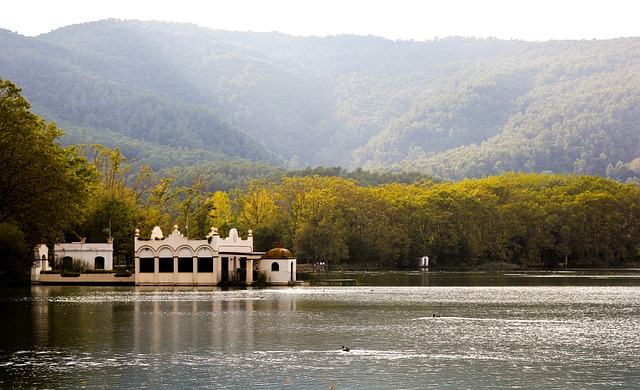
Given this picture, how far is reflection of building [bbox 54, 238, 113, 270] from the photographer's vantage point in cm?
8338

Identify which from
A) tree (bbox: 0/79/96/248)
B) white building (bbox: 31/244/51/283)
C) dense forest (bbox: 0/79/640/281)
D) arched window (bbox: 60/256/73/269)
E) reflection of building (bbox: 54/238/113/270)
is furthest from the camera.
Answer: reflection of building (bbox: 54/238/113/270)

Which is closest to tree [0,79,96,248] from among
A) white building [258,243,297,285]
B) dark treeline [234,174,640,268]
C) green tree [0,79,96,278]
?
green tree [0,79,96,278]

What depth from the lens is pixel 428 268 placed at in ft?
440

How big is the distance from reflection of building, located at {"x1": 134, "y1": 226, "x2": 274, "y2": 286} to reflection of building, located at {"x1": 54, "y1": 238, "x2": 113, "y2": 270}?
7.33 meters

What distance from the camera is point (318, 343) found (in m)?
33.9

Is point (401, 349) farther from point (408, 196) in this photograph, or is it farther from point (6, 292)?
point (408, 196)

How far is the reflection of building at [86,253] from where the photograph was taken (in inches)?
3282

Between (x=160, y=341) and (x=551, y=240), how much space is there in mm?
115558

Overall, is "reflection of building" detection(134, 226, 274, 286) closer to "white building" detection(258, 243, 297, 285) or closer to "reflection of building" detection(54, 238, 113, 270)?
"white building" detection(258, 243, 297, 285)

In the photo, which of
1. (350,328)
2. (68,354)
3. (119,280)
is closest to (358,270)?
(119,280)

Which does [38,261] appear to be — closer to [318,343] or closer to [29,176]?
[29,176]

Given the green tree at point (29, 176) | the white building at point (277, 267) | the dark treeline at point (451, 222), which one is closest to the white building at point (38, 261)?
the green tree at point (29, 176)

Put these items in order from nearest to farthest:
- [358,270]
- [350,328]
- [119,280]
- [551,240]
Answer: [350,328], [119,280], [358,270], [551,240]

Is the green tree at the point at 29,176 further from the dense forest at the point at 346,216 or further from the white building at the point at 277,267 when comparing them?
the white building at the point at 277,267
